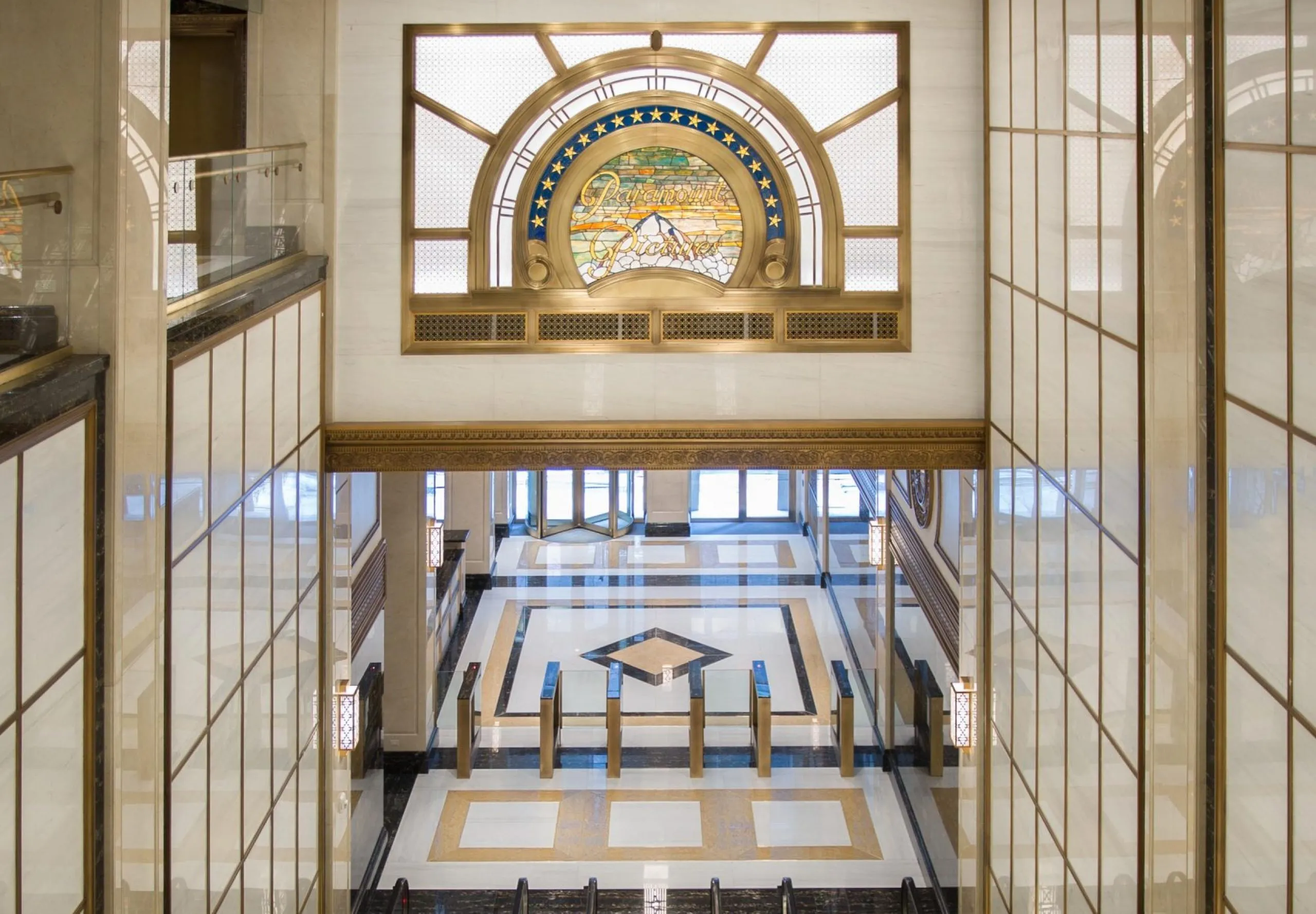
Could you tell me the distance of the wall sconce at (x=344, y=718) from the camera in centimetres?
803

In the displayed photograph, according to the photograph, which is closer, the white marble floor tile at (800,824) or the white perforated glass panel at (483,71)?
the white perforated glass panel at (483,71)

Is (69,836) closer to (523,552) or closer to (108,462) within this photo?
(108,462)

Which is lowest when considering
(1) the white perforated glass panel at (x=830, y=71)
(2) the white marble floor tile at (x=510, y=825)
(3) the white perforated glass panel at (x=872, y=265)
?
(2) the white marble floor tile at (x=510, y=825)

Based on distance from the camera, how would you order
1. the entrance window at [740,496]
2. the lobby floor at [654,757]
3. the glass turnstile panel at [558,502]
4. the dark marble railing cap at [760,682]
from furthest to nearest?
Answer: 1. the entrance window at [740,496]
2. the glass turnstile panel at [558,502]
3. the dark marble railing cap at [760,682]
4. the lobby floor at [654,757]

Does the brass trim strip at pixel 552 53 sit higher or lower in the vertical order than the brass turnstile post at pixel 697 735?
higher

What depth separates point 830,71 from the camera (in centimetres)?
779

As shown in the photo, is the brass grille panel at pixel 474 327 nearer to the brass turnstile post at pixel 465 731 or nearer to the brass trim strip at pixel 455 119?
the brass trim strip at pixel 455 119

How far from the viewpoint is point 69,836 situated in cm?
410

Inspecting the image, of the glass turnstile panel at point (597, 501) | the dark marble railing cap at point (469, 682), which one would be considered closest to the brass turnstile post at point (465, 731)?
the dark marble railing cap at point (469, 682)

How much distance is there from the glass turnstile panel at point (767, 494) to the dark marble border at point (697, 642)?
4954 millimetres

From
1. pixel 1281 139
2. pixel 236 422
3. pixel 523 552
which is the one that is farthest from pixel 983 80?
pixel 523 552

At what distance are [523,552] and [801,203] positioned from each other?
12.5m

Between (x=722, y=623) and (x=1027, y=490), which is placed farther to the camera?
(x=722, y=623)

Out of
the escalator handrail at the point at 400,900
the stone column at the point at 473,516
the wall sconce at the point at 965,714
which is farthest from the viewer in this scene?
the stone column at the point at 473,516
